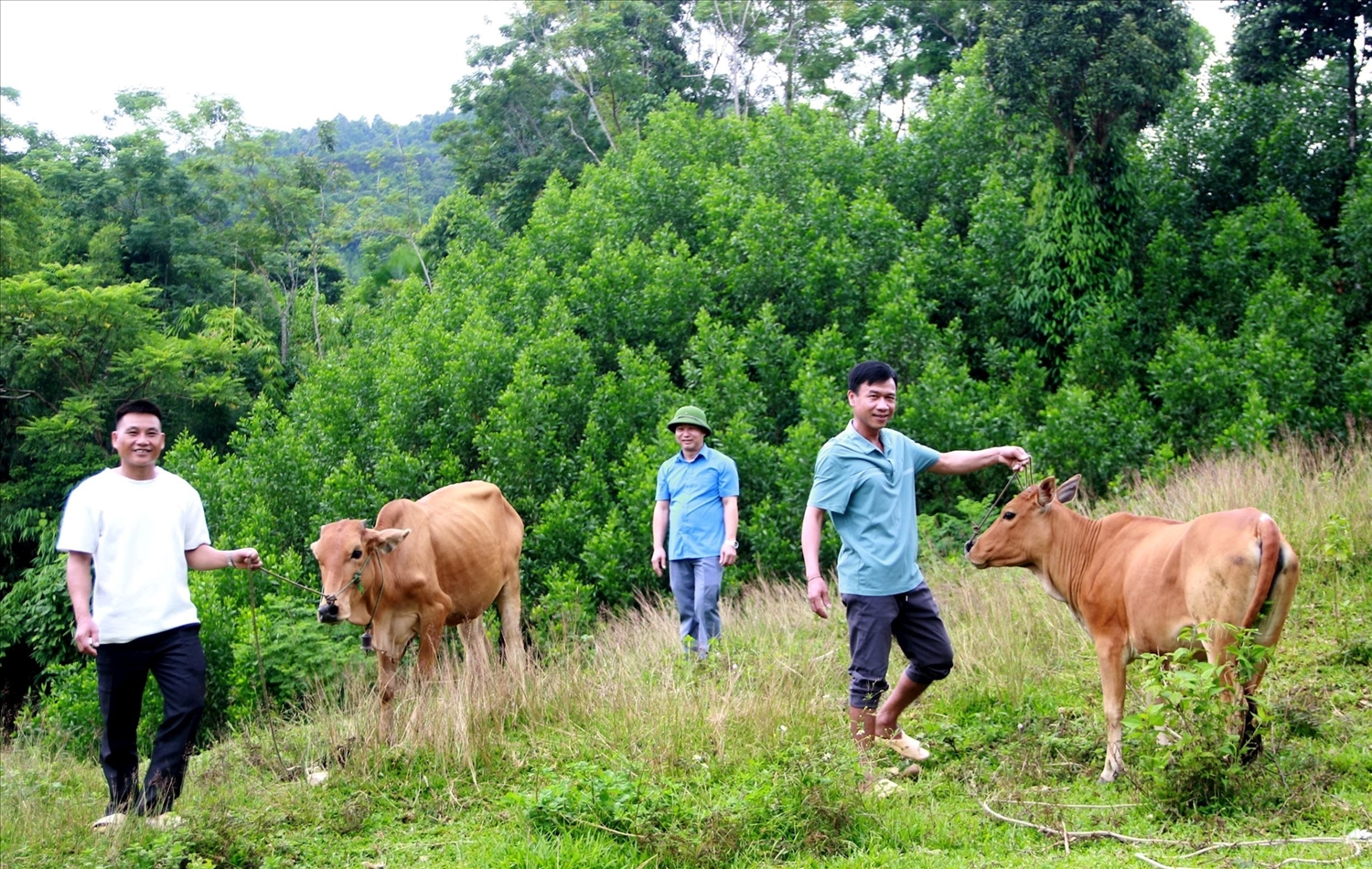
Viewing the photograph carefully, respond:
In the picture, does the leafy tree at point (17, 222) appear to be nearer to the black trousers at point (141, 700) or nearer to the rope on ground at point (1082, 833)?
the black trousers at point (141, 700)

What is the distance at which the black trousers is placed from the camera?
5629mm

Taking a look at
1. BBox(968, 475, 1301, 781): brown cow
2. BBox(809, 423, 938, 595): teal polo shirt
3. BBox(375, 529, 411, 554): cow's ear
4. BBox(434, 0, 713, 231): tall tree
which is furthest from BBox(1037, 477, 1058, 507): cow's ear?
BBox(434, 0, 713, 231): tall tree

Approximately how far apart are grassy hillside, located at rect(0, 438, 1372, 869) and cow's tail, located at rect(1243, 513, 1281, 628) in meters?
0.72

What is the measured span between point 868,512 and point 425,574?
3.79 meters

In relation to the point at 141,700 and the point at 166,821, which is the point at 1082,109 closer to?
the point at 141,700

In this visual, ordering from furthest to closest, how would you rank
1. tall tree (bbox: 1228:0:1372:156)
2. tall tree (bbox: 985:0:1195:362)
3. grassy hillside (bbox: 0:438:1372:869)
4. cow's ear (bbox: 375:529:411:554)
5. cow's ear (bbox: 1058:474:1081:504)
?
tall tree (bbox: 1228:0:1372:156), tall tree (bbox: 985:0:1195:362), cow's ear (bbox: 375:529:411:554), cow's ear (bbox: 1058:474:1081:504), grassy hillside (bbox: 0:438:1372:869)

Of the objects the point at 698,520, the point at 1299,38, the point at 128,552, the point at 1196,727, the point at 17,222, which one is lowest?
the point at 1196,727

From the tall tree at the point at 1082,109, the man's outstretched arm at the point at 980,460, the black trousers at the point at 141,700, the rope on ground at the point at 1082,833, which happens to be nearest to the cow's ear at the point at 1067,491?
the man's outstretched arm at the point at 980,460

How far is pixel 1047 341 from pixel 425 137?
63883 mm

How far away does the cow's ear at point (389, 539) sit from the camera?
24.6 ft

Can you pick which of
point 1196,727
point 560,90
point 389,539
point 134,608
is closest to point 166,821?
point 134,608

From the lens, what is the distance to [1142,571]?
5605 millimetres

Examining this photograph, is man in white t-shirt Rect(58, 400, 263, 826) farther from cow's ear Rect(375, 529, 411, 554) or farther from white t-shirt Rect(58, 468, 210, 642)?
cow's ear Rect(375, 529, 411, 554)

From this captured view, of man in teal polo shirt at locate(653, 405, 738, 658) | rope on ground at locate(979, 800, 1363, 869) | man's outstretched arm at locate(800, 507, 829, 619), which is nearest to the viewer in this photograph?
rope on ground at locate(979, 800, 1363, 869)
